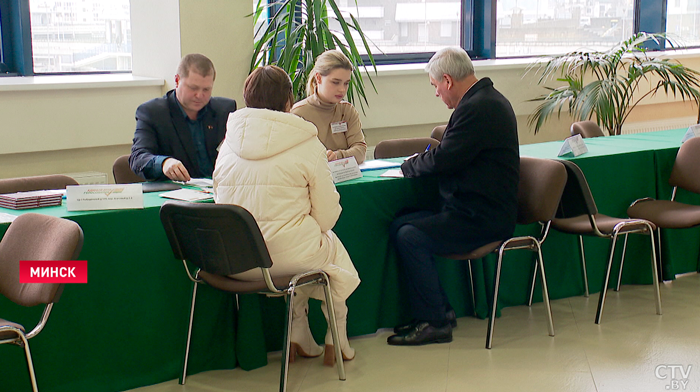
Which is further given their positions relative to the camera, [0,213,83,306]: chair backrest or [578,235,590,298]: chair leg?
[578,235,590,298]: chair leg

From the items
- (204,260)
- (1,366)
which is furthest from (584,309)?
(1,366)

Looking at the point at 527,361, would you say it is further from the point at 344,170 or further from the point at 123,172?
the point at 123,172

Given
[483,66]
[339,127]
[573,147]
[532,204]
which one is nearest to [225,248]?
[532,204]

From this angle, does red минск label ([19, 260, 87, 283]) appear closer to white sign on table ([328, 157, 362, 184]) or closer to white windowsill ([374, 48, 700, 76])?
white sign on table ([328, 157, 362, 184])

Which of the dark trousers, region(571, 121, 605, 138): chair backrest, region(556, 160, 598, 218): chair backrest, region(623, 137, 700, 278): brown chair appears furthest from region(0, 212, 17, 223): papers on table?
region(571, 121, 605, 138): chair backrest

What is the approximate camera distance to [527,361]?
2955mm

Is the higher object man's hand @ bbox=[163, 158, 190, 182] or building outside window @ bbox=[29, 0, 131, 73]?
building outside window @ bbox=[29, 0, 131, 73]

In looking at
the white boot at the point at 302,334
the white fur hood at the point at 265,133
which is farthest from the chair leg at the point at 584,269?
the white fur hood at the point at 265,133

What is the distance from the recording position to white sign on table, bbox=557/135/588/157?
3.71m

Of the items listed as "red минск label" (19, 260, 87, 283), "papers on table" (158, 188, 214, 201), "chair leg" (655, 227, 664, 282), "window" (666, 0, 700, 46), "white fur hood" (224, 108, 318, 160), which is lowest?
"chair leg" (655, 227, 664, 282)

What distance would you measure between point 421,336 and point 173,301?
1048mm

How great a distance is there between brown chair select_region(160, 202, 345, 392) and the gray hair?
106 cm

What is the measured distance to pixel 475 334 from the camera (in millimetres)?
3260

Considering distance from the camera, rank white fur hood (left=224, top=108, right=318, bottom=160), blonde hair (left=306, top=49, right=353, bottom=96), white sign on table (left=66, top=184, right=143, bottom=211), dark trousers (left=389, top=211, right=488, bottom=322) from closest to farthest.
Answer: white fur hood (left=224, top=108, right=318, bottom=160), white sign on table (left=66, top=184, right=143, bottom=211), dark trousers (left=389, top=211, right=488, bottom=322), blonde hair (left=306, top=49, right=353, bottom=96)
